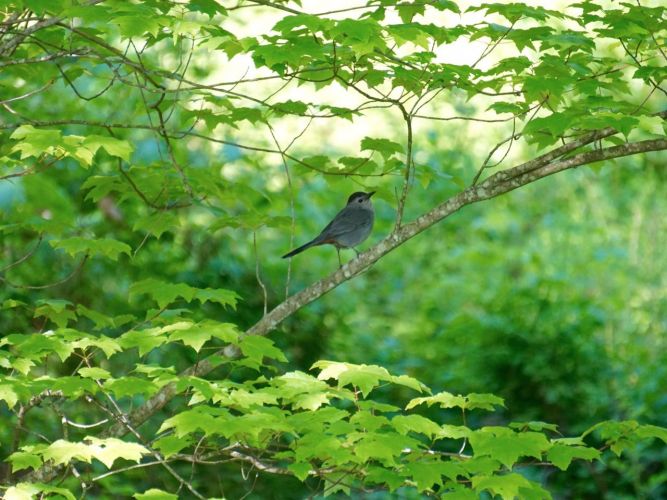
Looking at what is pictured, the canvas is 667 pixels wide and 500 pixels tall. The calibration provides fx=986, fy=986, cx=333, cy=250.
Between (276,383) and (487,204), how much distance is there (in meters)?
6.95

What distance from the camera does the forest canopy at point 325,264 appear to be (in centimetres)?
302

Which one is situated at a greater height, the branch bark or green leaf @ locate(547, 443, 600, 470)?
the branch bark

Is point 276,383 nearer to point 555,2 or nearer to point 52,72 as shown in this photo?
point 52,72

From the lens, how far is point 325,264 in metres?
7.94

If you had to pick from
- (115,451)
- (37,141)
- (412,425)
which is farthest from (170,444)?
(37,141)

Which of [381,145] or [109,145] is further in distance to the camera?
[381,145]

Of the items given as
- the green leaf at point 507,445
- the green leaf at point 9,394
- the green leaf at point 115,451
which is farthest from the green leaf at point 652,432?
the green leaf at point 9,394

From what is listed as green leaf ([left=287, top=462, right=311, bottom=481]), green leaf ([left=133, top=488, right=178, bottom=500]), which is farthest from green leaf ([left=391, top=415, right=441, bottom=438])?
green leaf ([left=133, top=488, right=178, bottom=500])

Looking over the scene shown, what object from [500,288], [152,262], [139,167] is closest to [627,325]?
[500,288]

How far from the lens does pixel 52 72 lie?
445 cm

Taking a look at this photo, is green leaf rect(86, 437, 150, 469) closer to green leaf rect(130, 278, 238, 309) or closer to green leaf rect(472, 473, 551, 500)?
green leaf rect(130, 278, 238, 309)

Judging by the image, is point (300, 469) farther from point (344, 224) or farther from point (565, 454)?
point (344, 224)

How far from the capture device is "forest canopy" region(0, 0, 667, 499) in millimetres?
3020

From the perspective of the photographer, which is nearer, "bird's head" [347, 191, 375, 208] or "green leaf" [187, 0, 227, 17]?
"green leaf" [187, 0, 227, 17]
